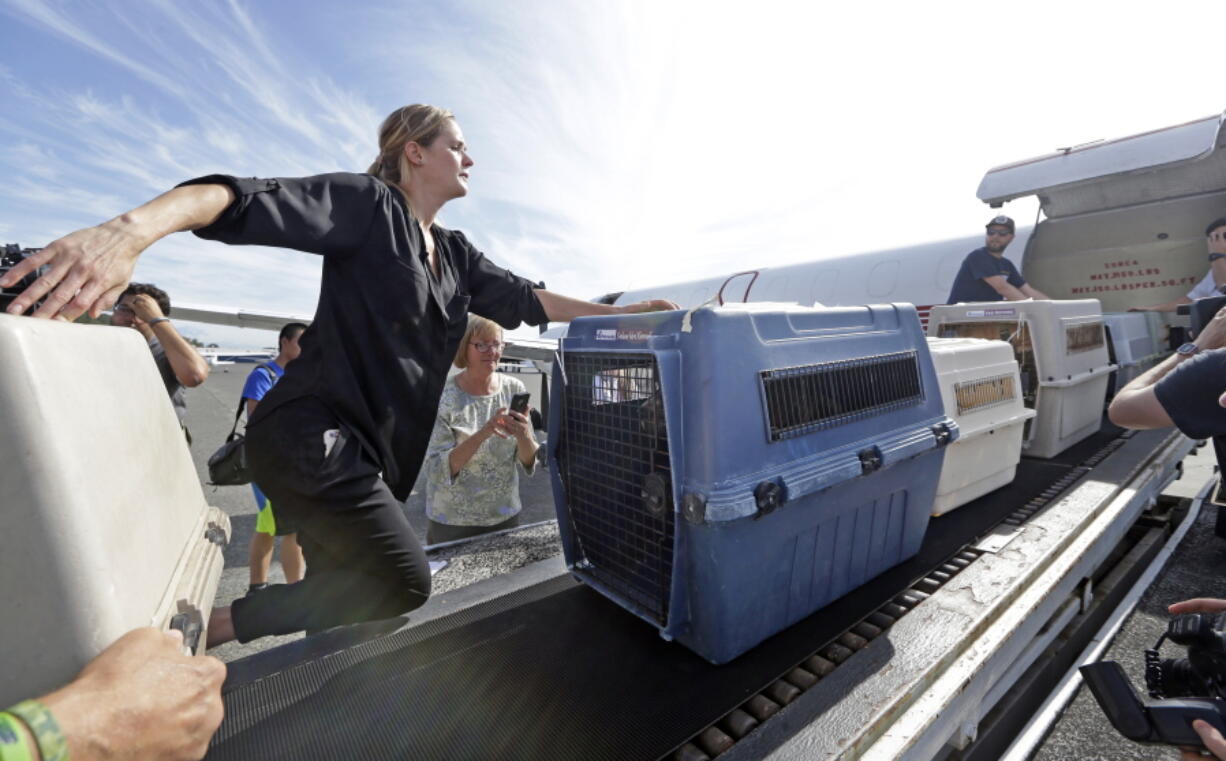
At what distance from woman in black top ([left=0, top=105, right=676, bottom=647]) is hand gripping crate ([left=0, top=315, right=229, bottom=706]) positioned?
0.38 meters

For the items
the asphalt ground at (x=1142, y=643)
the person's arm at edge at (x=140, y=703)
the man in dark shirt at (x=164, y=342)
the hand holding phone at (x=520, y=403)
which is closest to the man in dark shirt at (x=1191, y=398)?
the asphalt ground at (x=1142, y=643)

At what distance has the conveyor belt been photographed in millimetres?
1170

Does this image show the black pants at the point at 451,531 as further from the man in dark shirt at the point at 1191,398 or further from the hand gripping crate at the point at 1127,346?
the hand gripping crate at the point at 1127,346

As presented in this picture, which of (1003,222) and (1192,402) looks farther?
(1003,222)

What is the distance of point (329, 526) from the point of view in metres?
1.44

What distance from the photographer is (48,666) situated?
0.72 metres

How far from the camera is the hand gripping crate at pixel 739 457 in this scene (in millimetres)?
1294

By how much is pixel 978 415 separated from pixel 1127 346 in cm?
342

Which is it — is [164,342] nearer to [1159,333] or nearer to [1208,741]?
[1208,741]

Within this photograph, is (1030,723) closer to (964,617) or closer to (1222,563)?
(964,617)

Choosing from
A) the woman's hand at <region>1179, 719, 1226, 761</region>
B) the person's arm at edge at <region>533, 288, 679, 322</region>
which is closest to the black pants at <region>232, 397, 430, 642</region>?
the person's arm at edge at <region>533, 288, 679, 322</region>

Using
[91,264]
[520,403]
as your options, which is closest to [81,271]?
[91,264]

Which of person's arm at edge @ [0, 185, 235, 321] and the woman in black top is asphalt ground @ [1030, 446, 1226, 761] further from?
person's arm at edge @ [0, 185, 235, 321]

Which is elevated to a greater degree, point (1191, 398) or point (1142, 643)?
point (1191, 398)
